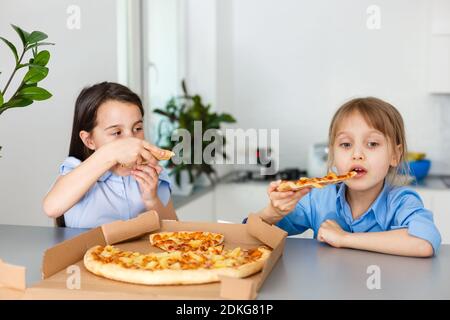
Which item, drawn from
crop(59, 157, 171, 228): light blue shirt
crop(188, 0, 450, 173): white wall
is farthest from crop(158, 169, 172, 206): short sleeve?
crop(188, 0, 450, 173): white wall

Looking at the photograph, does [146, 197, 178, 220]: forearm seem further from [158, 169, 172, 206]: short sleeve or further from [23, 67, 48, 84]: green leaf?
[23, 67, 48, 84]: green leaf

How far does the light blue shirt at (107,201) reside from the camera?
1758 mm

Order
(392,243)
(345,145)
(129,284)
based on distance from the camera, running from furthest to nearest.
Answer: (345,145) → (392,243) → (129,284)

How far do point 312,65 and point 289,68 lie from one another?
149 millimetres

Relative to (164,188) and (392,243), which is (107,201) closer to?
(164,188)

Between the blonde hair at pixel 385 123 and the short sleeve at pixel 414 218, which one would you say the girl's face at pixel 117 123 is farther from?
the short sleeve at pixel 414 218

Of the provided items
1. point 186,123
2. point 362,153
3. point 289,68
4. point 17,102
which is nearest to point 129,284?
point 17,102

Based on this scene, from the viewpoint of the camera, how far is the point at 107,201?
5.94ft

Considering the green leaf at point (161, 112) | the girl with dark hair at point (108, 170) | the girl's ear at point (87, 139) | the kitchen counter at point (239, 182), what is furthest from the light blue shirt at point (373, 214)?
the green leaf at point (161, 112)

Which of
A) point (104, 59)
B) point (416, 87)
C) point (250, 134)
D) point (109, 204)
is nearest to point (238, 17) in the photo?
point (250, 134)

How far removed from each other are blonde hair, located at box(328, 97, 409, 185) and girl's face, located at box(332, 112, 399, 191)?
1 cm

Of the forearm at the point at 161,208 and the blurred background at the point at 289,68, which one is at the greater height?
the blurred background at the point at 289,68

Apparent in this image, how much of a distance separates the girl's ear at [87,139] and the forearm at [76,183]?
25 centimetres

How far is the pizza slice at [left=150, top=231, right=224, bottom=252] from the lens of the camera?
53.9 inches
